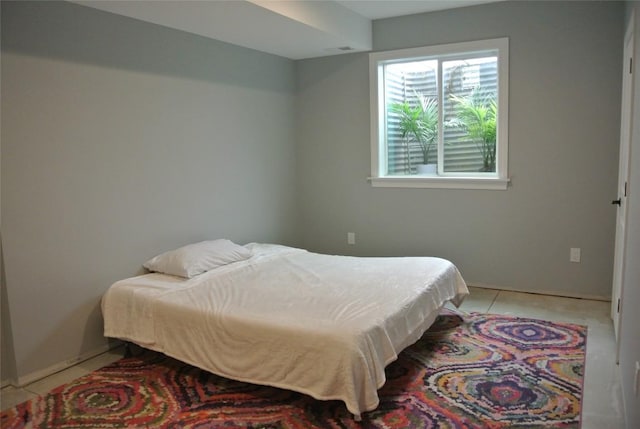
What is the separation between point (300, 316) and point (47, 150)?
178 cm

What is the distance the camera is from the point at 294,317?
2676 mm

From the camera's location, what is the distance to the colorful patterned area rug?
250 centimetres

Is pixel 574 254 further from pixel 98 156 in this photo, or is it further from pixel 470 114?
pixel 98 156

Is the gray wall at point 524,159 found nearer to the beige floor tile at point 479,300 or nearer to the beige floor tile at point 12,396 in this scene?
the beige floor tile at point 479,300

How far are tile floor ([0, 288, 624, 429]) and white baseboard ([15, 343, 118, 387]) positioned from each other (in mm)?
31

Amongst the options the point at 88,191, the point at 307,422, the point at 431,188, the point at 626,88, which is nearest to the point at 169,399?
the point at 307,422

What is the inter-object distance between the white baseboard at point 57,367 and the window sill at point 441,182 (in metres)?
2.77

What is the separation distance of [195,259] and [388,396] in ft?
5.30

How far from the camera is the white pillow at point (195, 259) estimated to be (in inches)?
138

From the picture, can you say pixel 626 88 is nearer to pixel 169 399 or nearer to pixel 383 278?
pixel 383 278

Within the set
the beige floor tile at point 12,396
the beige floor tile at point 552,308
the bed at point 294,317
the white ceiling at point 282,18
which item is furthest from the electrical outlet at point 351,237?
the beige floor tile at point 12,396

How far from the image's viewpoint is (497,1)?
4.26m

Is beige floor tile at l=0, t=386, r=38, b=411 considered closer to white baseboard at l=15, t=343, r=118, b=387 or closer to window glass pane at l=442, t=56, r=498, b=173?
white baseboard at l=15, t=343, r=118, b=387

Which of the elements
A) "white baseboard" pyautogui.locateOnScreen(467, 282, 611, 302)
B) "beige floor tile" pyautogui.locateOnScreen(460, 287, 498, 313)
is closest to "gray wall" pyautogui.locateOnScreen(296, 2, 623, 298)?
"white baseboard" pyautogui.locateOnScreen(467, 282, 611, 302)
